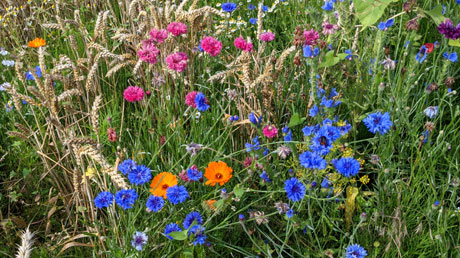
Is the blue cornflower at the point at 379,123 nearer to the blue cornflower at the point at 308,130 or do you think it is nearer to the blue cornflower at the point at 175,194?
the blue cornflower at the point at 308,130

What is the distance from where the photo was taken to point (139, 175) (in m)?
1.43

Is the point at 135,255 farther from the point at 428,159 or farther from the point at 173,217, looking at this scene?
the point at 428,159

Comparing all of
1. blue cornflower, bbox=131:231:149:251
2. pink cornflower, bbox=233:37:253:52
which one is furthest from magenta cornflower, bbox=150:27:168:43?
blue cornflower, bbox=131:231:149:251

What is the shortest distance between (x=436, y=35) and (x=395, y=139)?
92cm

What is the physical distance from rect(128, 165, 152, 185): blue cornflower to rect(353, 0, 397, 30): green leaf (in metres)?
0.92

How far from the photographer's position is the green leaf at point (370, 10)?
1673mm

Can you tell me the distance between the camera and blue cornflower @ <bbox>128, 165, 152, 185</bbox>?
4.63 feet

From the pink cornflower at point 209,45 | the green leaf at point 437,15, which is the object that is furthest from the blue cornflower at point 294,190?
the green leaf at point 437,15

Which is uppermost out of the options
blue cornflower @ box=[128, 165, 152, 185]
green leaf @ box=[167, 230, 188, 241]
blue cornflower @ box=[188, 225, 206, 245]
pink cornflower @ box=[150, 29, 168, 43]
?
pink cornflower @ box=[150, 29, 168, 43]

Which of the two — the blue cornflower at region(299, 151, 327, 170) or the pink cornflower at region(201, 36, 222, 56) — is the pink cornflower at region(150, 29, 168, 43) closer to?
the pink cornflower at region(201, 36, 222, 56)

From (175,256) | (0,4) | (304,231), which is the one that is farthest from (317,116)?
(0,4)

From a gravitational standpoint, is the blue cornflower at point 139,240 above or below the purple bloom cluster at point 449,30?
below

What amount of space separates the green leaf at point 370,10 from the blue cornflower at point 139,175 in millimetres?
916

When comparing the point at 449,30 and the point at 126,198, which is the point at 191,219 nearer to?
the point at 126,198
